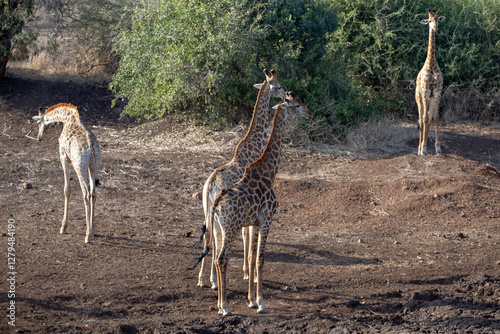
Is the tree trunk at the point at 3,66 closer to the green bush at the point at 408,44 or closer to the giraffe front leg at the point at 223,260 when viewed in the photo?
the green bush at the point at 408,44

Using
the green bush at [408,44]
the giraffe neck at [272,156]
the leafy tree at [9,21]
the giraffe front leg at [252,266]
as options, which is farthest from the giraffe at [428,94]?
the leafy tree at [9,21]

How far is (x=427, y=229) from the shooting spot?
8.63 meters

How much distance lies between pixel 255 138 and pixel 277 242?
174cm

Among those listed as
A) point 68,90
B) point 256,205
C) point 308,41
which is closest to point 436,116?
point 308,41

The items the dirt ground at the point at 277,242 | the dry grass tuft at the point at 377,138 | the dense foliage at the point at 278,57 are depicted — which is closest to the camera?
the dirt ground at the point at 277,242

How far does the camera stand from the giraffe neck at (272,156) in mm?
6055

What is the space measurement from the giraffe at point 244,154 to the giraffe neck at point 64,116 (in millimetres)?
2767

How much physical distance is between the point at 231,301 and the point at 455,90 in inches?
488

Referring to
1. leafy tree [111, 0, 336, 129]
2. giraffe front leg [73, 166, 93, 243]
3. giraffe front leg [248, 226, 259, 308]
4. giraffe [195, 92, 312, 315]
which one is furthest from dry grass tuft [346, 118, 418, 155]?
giraffe front leg [248, 226, 259, 308]

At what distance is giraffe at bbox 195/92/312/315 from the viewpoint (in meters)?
5.45

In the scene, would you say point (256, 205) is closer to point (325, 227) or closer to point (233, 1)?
point (325, 227)

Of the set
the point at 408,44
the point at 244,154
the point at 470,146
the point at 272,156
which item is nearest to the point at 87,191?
the point at 244,154

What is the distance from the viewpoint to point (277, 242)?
7.95 meters

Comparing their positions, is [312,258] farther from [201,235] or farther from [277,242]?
[201,235]
